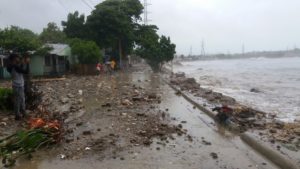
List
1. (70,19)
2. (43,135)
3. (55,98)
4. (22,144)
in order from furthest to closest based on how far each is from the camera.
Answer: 1. (70,19)
2. (55,98)
3. (43,135)
4. (22,144)

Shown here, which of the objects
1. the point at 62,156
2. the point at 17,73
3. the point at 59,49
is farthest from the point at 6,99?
the point at 59,49

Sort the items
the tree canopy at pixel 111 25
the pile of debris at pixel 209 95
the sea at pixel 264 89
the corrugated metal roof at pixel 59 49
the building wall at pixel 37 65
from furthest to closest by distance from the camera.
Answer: the tree canopy at pixel 111 25 < the corrugated metal roof at pixel 59 49 < the building wall at pixel 37 65 < the sea at pixel 264 89 < the pile of debris at pixel 209 95

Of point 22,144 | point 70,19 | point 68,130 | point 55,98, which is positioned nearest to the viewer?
point 22,144

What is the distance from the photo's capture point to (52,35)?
51938 millimetres

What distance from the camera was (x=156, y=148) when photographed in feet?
25.0

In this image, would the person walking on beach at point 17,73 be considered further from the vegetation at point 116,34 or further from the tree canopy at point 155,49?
the tree canopy at point 155,49

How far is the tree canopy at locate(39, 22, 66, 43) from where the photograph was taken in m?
51.0

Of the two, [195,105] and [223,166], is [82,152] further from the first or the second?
[195,105]

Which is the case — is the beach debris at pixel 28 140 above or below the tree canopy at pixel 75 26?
below

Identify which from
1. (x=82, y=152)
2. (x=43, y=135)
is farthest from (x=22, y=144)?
(x=82, y=152)

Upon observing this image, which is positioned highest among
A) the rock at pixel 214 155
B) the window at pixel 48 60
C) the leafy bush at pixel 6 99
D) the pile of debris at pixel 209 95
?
the window at pixel 48 60

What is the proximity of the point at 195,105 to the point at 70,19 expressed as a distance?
28991 millimetres

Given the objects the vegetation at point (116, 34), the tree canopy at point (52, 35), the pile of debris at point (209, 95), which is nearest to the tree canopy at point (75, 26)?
the vegetation at point (116, 34)

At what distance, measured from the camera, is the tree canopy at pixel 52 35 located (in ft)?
167
